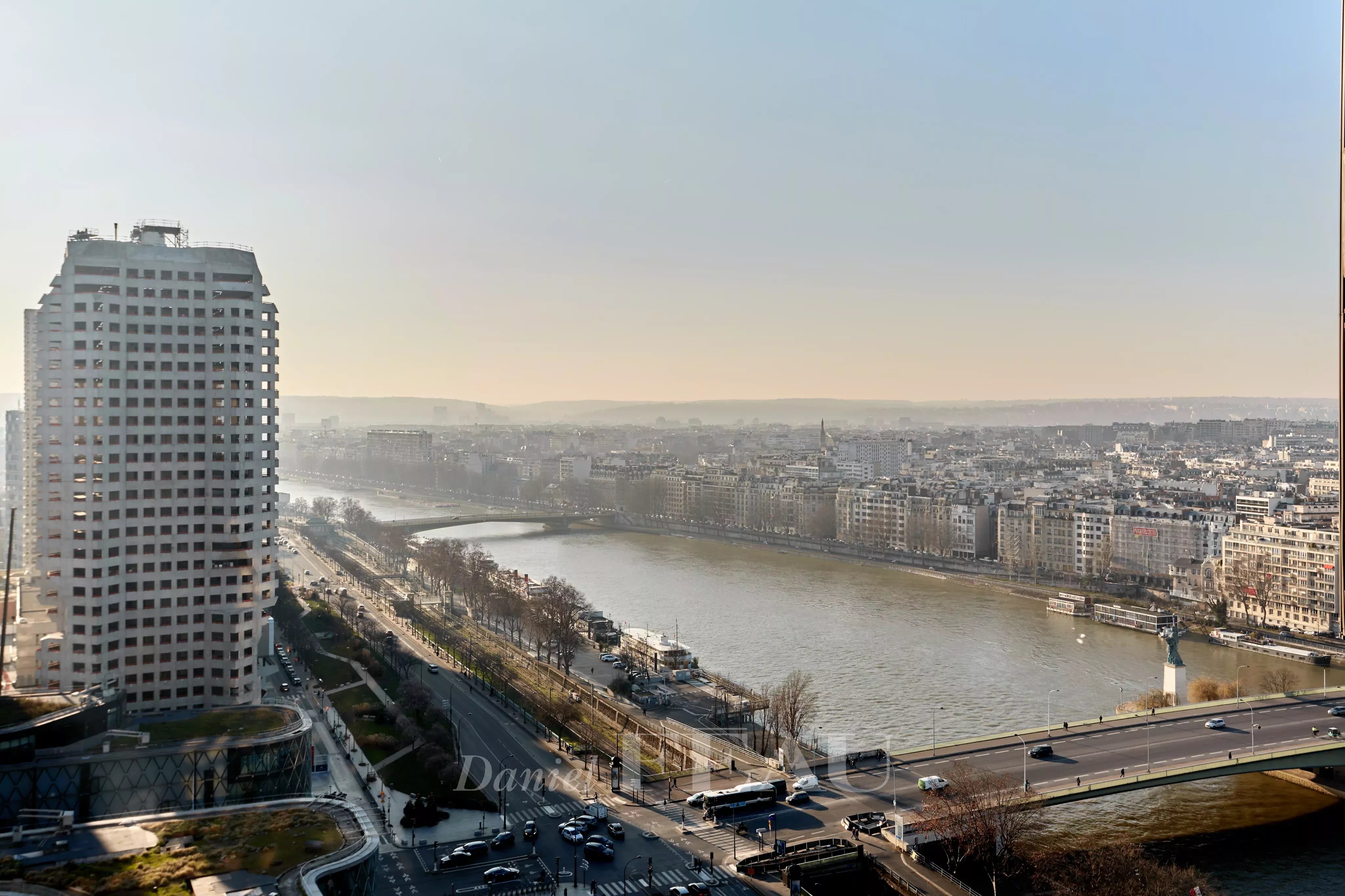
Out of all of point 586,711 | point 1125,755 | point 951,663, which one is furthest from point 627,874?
point 951,663

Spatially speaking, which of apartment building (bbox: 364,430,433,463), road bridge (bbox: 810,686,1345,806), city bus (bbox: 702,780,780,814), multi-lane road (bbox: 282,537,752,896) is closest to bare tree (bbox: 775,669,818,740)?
road bridge (bbox: 810,686,1345,806)

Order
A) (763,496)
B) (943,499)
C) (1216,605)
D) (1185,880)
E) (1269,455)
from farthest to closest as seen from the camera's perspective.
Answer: (1269,455) < (763,496) < (943,499) < (1216,605) < (1185,880)

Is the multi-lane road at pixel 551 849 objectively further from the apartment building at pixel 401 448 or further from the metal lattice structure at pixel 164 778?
the apartment building at pixel 401 448

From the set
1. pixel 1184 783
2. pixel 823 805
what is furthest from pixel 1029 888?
pixel 1184 783

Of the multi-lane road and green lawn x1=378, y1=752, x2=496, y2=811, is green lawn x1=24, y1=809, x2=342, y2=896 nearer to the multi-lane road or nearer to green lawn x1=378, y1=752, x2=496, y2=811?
the multi-lane road

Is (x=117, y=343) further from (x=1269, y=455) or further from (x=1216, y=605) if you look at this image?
(x=1269, y=455)

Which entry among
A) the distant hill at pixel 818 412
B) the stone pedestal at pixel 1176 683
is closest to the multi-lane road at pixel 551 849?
the stone pedestal at pixel 1176 683

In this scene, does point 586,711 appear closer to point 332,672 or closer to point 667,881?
point 332,672
